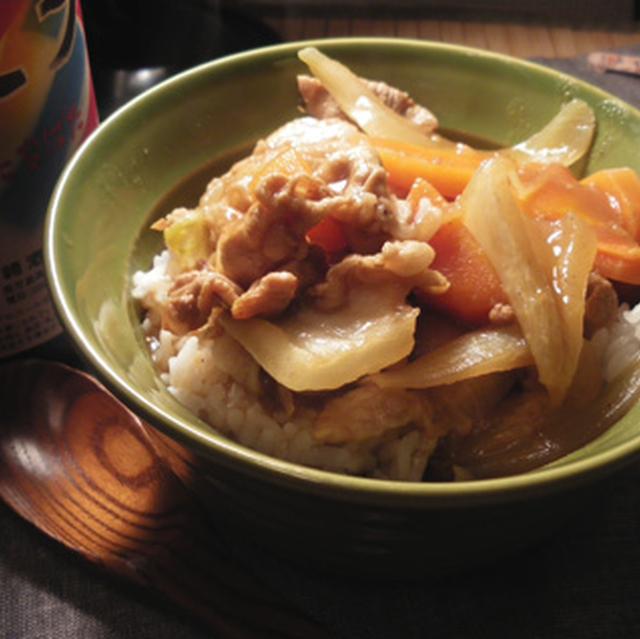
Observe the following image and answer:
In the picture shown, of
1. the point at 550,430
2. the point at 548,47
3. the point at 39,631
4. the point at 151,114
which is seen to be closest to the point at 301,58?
the point at 151,114

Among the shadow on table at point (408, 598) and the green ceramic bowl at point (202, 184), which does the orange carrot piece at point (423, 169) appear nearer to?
the green ceramic bowl at point (202, 184)

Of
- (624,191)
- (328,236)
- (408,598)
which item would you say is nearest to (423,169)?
(328,236)

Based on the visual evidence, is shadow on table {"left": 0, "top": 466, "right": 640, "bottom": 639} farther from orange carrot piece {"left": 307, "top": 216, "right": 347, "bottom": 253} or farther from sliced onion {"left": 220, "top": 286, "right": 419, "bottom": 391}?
orange carrot piece {"left": 307, "top": 216, "right": 347, "bottom": 253}

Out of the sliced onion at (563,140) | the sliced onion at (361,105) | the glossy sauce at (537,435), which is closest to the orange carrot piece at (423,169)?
the sliced onion at (361,105)

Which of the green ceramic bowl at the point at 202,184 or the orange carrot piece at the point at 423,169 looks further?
the orange carrot piece at the point at 423,169

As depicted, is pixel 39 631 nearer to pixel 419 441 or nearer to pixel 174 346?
pixel 174 346

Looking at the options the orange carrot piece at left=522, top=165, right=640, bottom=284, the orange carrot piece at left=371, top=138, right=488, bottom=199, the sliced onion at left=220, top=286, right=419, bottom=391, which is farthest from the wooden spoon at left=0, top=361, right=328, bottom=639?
the orange carrot piece at left=522, top=165, right=640, bottom=284
